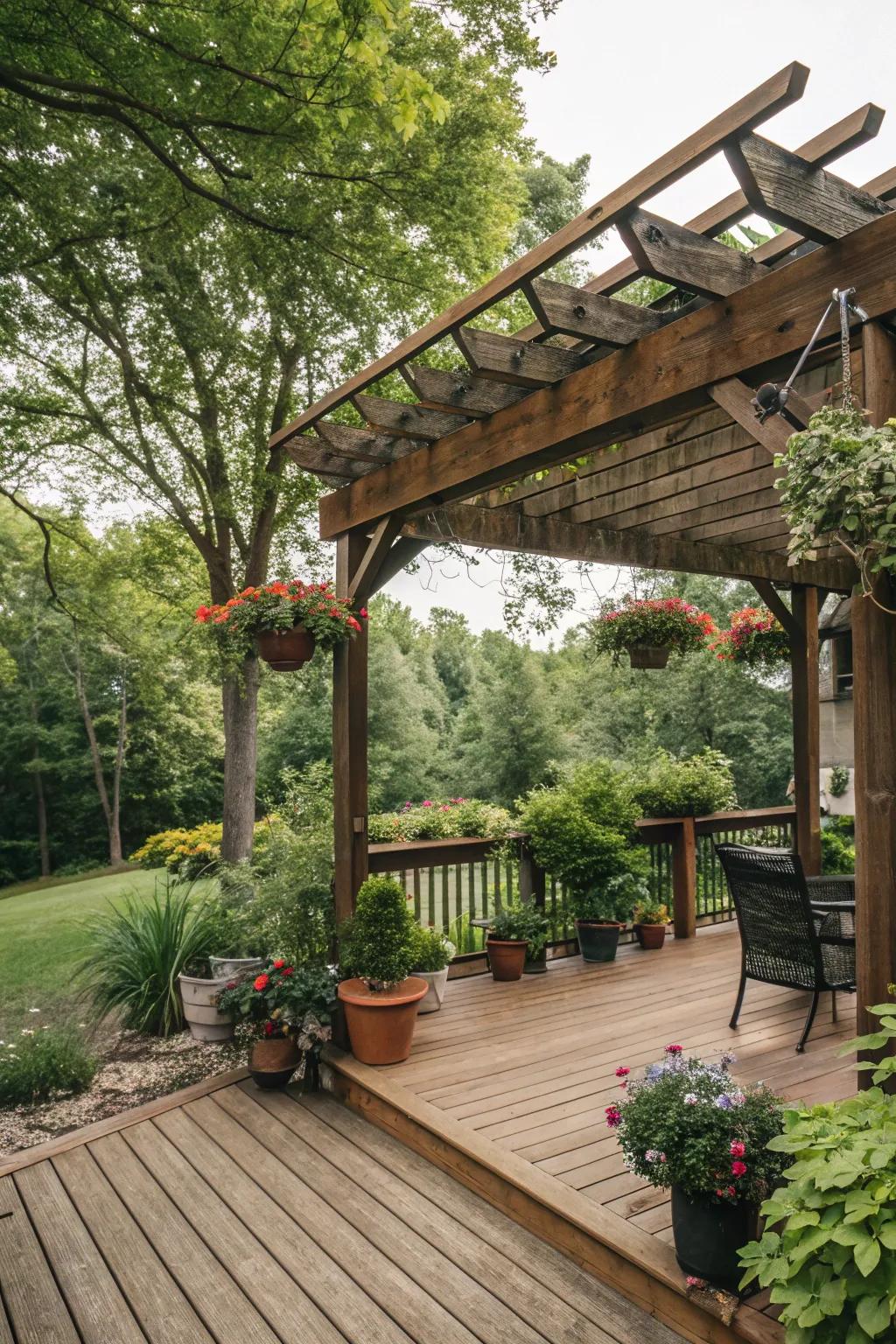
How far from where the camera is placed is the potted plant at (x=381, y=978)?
3.72 meters

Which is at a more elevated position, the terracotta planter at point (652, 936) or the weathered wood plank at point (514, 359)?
the weathered wood plank at point (514, 359)

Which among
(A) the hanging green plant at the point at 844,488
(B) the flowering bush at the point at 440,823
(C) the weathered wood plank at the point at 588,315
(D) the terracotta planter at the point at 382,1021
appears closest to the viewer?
(A) the hanging green plant at the point at 844,488

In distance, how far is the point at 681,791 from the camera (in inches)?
239

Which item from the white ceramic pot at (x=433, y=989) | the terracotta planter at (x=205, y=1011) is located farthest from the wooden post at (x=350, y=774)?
the terracotta planter at (x=205, y=1011)

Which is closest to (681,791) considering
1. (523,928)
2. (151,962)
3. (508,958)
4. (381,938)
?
(523,928)

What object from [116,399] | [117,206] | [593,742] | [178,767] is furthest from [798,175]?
[593,742]

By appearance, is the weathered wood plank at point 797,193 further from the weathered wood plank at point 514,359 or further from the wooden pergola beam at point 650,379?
the weathered wood plank at point 514,359

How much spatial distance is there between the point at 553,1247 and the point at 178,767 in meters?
14.9

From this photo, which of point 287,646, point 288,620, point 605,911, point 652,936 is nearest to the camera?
point 288,620

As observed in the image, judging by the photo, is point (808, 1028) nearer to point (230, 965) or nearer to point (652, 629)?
point (652, 629)

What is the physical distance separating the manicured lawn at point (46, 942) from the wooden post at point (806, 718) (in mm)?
4670

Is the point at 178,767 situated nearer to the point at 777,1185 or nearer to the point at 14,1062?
the point at 14,1062

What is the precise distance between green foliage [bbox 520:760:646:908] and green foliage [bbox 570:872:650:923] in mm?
35

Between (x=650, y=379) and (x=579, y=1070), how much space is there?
9.34 ft
